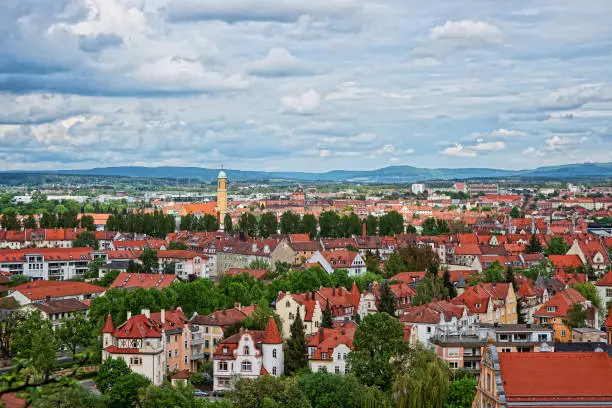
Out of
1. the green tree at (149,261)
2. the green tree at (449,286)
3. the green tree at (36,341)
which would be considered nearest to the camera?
the green tree at (36,341)

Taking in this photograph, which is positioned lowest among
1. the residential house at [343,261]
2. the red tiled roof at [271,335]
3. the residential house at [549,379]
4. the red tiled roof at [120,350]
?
the residential house at [343,261]

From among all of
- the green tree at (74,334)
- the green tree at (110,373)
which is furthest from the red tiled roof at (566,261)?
the green tree at (110,373)

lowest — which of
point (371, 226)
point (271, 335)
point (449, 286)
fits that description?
point (449, 286)

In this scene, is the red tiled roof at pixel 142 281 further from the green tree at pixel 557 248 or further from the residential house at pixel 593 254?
the green tree at pixel 557 248

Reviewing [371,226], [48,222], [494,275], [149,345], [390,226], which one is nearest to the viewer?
[149,345]

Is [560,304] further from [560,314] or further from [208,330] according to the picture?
[208,330]

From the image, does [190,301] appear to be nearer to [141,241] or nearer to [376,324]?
[376,324]

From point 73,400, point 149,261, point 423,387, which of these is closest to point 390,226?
point 149,261
